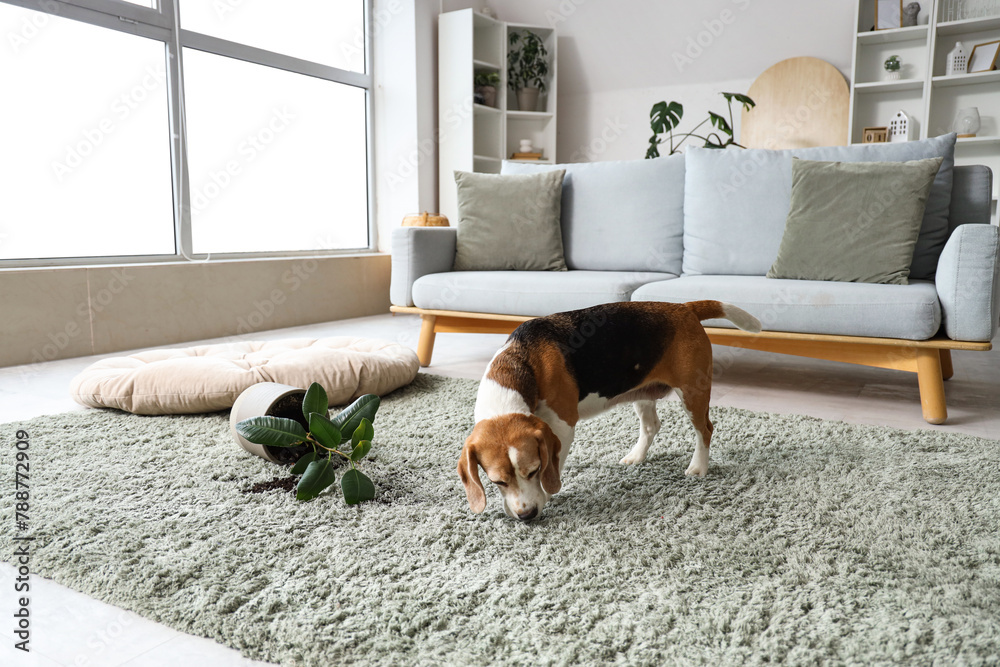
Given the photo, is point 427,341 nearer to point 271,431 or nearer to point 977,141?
point 271,431

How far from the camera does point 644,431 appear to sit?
5.50ft

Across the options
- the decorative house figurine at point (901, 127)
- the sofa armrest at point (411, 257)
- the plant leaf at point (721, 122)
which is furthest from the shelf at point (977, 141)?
the sofa armrest at point (411, 257)

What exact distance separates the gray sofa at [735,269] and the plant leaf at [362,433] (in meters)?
1.19

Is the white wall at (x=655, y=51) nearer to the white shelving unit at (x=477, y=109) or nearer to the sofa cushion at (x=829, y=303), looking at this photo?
the white shelving unit at (x=477, y=109)

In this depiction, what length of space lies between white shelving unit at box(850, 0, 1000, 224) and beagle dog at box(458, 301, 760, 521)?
12.1ft

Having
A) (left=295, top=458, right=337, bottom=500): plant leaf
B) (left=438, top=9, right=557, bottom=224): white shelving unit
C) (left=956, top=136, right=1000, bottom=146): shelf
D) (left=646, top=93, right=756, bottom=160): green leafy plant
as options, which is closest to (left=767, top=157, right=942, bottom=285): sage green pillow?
(left=295, top=458, right=337, bottom=500): plant leaf

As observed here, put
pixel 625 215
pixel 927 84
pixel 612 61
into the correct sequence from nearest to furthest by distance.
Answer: pixel 625 215 < pixel 927 84 < pixel 612 61

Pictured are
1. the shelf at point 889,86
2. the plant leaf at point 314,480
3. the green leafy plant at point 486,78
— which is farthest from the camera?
the green leafy plant at point 486,78

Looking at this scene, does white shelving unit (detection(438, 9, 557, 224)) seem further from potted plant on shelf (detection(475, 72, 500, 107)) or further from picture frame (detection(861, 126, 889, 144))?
picture frame (detection(861, 126, 889, 144))

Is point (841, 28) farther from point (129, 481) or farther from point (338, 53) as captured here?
point (129, 481)

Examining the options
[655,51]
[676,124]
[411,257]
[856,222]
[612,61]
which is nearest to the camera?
[856,222]

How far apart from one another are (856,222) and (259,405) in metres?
1.98

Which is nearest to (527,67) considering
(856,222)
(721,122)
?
(721,122)

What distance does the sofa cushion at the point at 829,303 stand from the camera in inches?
79.4
